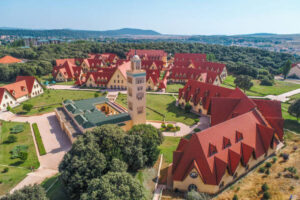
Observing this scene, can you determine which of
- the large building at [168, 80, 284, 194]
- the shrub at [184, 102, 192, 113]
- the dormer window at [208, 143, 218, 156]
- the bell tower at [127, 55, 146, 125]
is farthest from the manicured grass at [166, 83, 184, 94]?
the dormer window at [208, 143, 218, 156]

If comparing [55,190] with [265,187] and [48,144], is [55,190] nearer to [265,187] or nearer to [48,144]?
[48,144]

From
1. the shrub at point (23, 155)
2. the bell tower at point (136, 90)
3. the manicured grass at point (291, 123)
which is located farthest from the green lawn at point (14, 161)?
the manicured grass at point (291, 123)

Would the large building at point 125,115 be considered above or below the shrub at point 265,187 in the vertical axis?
above

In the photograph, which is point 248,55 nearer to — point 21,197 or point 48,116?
point 48,116

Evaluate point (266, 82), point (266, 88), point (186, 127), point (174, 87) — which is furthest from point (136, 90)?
point (266, 82)

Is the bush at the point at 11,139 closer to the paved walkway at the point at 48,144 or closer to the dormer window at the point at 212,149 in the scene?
the paved walkway at the point at 48,144

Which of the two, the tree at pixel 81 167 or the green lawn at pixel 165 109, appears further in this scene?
the green lawn at pixel 165 109
